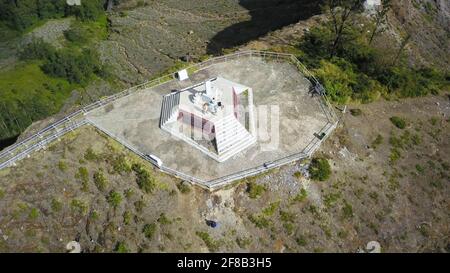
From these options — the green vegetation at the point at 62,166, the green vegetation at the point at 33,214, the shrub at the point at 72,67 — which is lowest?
the shrub at the point at 72,67

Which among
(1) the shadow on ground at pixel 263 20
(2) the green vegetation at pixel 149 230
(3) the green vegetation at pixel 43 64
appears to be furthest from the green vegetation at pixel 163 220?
(1) the shadow on ground at pixel 263 20

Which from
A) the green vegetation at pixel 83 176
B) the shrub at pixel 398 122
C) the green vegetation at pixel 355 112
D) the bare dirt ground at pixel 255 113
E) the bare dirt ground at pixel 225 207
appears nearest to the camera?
the bare dirt ground at pixel 225 207

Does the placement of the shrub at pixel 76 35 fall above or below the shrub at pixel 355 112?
below

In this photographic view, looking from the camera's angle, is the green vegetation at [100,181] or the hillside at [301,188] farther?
the green vegetation at [100,181]

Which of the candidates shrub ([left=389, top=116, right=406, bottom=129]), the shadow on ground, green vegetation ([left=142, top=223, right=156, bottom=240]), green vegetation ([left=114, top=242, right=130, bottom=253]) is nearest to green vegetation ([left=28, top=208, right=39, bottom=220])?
green vegetation ([left=114, top=242, right=130, bottom=253])

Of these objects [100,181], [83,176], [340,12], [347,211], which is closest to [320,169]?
[347,211]

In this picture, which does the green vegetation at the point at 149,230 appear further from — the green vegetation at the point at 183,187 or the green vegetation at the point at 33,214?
the green vegetation at the point at 33,214

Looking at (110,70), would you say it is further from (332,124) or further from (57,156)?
(332,124)
